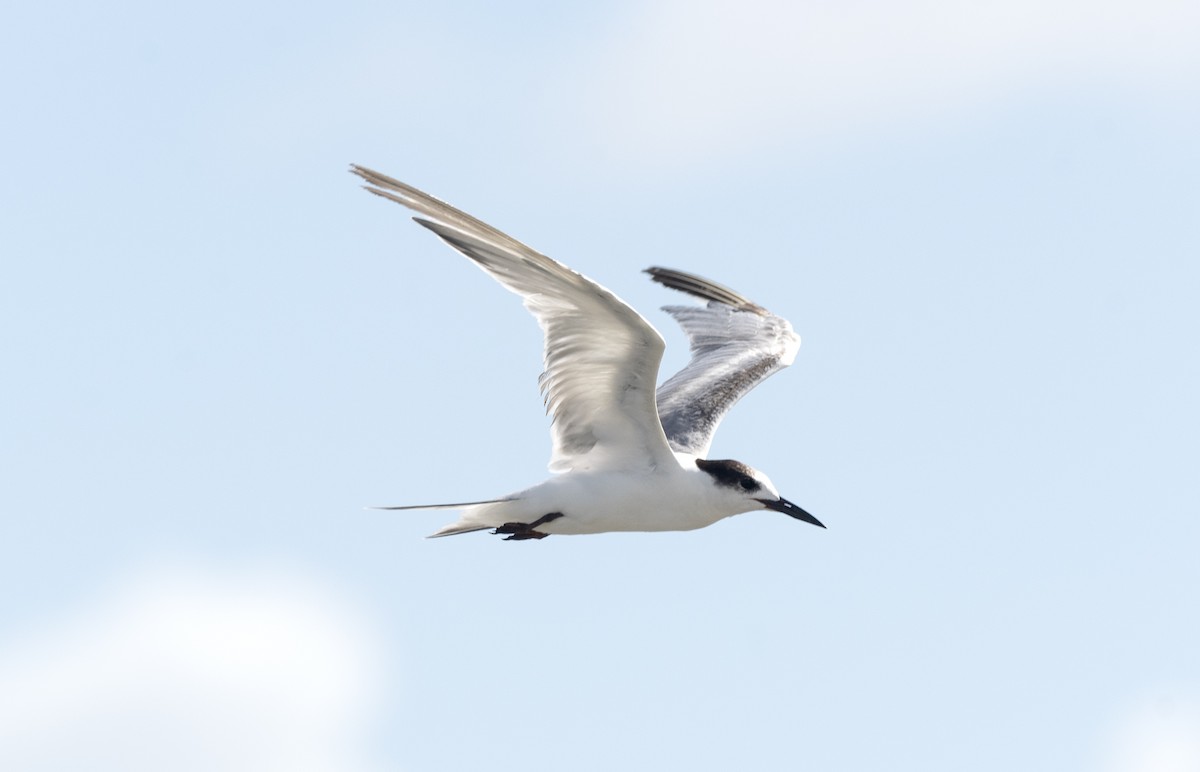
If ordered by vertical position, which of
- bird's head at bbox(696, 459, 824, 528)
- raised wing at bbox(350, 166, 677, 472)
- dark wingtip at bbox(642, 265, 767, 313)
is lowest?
bird's head at bbox(696, 459, 824, 528)

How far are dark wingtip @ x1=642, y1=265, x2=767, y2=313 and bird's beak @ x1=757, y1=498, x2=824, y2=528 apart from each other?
4.79 meters

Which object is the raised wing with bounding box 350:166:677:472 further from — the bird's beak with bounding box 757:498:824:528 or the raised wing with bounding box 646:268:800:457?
the raised wing with bounding box 646:268:800:457

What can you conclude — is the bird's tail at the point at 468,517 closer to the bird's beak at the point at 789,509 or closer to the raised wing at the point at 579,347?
the raised wing at the point at 579,347

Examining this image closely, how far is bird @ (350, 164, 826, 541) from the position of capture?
10.3 metres

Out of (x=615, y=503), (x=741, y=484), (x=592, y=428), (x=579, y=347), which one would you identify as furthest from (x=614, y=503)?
(x=579, y=347)

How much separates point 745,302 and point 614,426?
220 inches

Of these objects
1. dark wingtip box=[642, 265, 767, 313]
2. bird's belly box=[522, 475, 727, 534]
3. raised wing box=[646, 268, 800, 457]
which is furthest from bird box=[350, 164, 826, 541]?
dark wingtip box=[642, 265, 767, 313]

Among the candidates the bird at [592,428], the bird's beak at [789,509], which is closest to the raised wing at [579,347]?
the bird at [592,428]

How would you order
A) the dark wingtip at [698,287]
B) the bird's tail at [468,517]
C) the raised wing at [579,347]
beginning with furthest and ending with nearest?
the dark wingtip at [698,287] → the bird's tail at [468,517] → the raised wing at [579,347]

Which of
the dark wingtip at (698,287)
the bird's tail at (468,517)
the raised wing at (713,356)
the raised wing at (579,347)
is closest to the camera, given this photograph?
the raised wing at (579,347)

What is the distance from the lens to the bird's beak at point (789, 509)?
41.1 feet

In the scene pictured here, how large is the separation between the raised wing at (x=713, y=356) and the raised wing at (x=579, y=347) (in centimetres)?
171

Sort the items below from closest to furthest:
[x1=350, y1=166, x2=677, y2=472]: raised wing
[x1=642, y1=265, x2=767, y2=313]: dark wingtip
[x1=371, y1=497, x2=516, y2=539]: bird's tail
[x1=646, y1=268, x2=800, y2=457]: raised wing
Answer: [x1=350, y1=166, x2=677, y2=472]: raised wing, [x1=371, y1=497, x2=516, y2=539]: bird's tail, [x1=646, y1=268, x2=800, y2=457]: raised wing, [x1=642, y1=265, x2=767, y2=313]: dark wingtip

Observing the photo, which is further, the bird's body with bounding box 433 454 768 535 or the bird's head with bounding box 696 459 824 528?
the bird's head with bounding box 696 459 824 528
